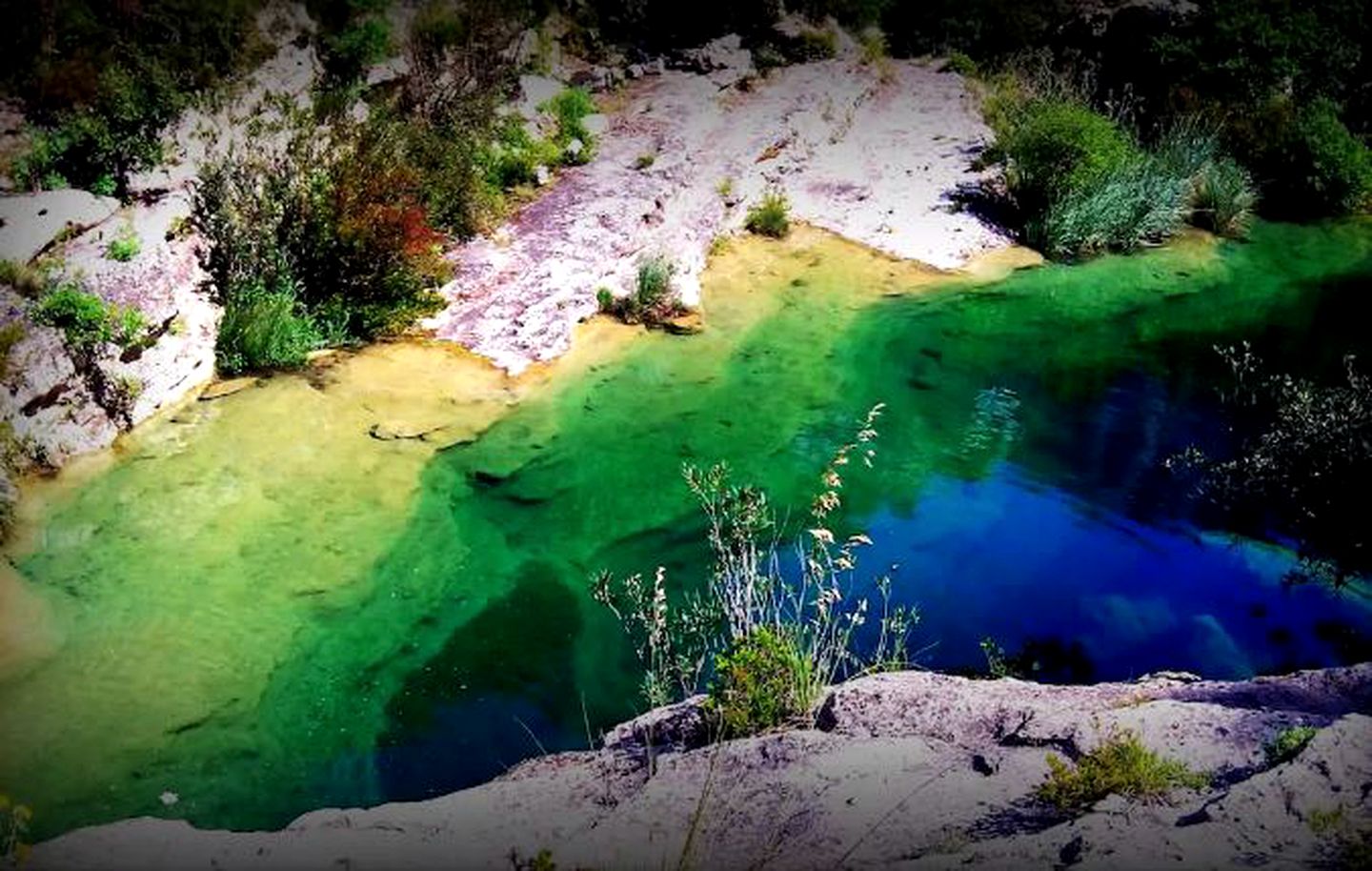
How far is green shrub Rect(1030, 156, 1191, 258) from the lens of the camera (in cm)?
1566

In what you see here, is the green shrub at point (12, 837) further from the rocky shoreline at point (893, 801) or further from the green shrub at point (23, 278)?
the green shrub at point (23, 278)

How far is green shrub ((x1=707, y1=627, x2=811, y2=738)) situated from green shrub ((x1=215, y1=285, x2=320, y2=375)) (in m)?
6.92

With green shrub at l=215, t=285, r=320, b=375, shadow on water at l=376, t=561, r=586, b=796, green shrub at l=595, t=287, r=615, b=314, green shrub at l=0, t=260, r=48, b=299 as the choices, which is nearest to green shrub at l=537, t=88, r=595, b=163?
green shrub at l=595, t=287, r=615, b=314

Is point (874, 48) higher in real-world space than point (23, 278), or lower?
higher

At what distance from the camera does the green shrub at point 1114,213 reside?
1566cm

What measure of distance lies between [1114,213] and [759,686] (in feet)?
43.1

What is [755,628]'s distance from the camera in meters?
6.08

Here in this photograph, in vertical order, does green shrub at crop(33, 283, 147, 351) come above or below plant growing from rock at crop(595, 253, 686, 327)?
above

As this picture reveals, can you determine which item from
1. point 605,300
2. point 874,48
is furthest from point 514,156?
point 874,48

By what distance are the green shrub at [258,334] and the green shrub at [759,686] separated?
6.92m

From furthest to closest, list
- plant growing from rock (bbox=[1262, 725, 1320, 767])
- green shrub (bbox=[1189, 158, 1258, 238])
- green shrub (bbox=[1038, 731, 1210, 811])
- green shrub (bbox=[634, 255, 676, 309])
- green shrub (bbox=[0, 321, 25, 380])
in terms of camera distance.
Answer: green shrub (bbox=[1189, 158, 1258, 238]) < green shrub (bbox=[634, 255, 676, 309]) < green shrub (bbox=[0, 321, 25, 380]) < plant growing from rock (bbox=[1262, 725, 1320, 767]) < green shrub (bbox=[1038, 731, 1210, 811])

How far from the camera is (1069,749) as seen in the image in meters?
5.39

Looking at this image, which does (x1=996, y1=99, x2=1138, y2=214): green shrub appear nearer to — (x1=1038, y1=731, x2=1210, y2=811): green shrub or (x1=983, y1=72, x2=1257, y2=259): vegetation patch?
(x1=983, y1=72, x2=1257, y2=259): vegetation patch

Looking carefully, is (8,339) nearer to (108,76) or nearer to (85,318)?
(85,318)
